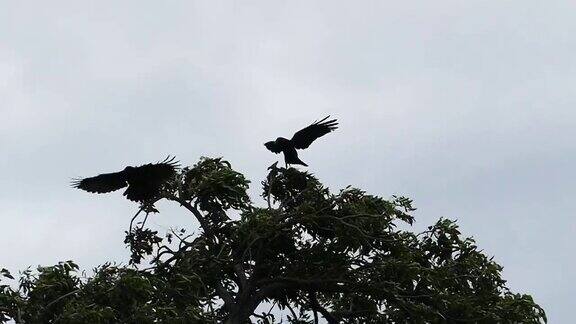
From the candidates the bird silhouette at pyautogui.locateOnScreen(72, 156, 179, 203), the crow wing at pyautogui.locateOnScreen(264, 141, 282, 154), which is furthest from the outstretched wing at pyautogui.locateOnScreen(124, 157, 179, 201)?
the crow wing at pyautogui.locateOnScreen(264, 141, 282, 154)

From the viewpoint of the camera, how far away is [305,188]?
26641 millimetres

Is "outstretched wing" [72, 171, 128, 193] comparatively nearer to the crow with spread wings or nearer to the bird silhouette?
the bird silhouette

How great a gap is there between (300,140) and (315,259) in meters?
2.72

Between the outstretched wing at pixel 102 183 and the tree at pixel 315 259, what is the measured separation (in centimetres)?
188

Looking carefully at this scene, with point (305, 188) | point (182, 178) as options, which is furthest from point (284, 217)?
point (182, 178)

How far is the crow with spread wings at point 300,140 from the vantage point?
25.4m

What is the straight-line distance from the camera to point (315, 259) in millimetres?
26031

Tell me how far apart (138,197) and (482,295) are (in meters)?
8.24

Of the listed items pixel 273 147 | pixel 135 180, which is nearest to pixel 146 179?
pixel 135 180

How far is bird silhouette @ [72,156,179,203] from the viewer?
77.8ft

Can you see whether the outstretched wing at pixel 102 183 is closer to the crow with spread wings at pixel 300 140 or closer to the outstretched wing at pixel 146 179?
the outstretched wing at pixel 146 179

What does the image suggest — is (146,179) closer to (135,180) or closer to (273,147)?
(135,180)

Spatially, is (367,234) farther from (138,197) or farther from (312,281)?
(138,197)

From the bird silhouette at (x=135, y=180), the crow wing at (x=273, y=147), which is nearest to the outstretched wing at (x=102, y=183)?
the bird silhouette at (x=135, y=180)
